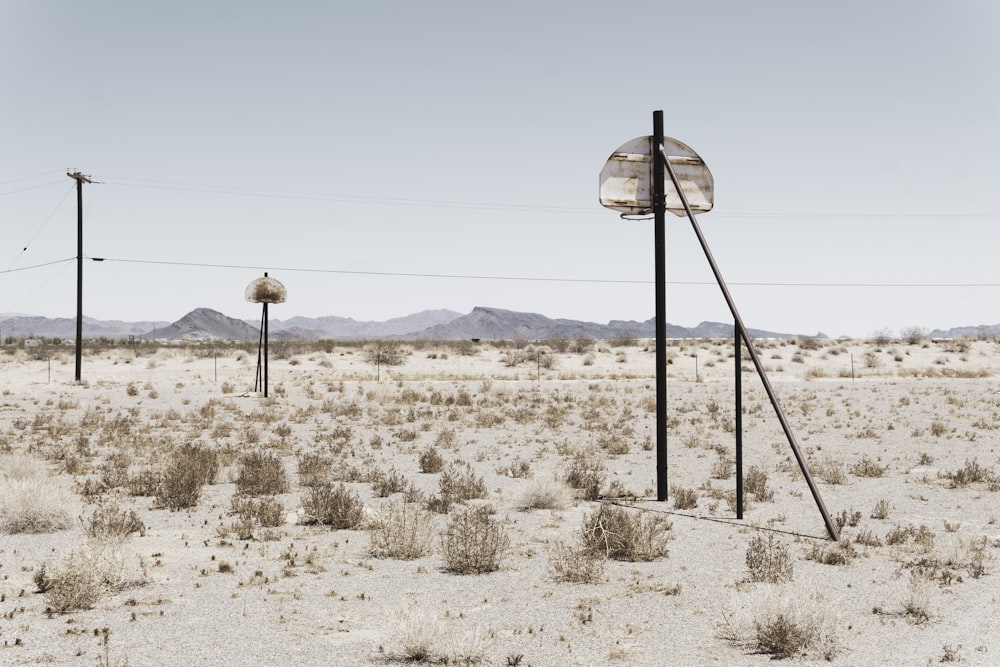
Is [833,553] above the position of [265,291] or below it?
below

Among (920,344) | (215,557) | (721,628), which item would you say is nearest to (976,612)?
(721,628)

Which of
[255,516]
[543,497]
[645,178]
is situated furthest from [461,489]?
[645,178]

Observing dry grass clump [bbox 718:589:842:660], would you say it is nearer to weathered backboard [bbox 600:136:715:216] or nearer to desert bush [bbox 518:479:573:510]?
desert bush [bbox 518:479:573:510]

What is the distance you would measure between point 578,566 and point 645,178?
595cm

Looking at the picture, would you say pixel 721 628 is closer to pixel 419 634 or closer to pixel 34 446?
pixel 419 634

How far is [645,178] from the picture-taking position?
11445 mm

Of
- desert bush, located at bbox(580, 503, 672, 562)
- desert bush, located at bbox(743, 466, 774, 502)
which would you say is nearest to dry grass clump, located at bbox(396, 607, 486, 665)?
desert bush, located at bbox(580, 503, 672, 562)

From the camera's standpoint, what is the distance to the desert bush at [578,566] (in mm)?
7957

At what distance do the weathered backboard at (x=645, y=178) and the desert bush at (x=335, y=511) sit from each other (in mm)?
5598

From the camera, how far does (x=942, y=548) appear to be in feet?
29.6

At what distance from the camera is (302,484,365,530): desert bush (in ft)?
34.3

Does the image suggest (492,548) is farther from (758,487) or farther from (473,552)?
(758,487)

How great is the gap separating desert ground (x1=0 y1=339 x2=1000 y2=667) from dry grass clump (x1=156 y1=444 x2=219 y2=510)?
40mm

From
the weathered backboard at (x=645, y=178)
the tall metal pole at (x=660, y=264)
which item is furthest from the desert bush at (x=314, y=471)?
the weathered backboard at (x=645, y=178)
